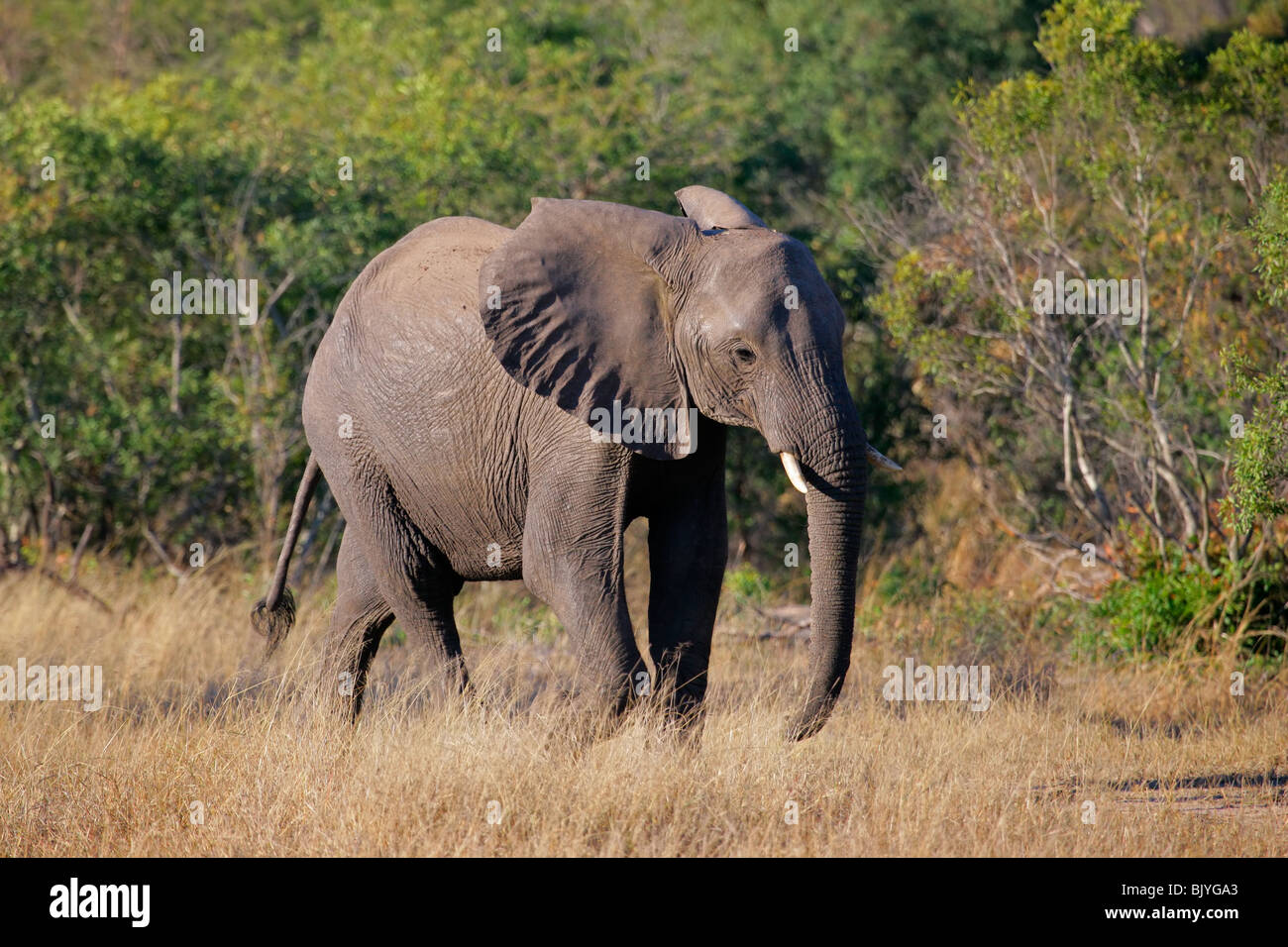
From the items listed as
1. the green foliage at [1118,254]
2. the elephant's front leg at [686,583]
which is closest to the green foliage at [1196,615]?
the green foliage at [1118,254]

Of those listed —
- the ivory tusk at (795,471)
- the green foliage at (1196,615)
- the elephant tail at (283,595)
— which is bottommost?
the green foliage at (1196,615)

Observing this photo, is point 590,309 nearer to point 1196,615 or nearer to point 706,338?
point 706,338

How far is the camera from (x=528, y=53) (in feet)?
48.9

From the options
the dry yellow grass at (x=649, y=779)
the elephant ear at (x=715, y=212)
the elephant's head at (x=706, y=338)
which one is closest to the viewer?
the dry yellow grass at (x=649, y=779)

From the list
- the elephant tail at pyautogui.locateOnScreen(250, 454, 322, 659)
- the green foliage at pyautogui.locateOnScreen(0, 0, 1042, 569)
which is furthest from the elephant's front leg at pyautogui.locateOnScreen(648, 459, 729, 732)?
the green foliage at pyautogui.locateOnScreen(0, 0, 1042, 569)

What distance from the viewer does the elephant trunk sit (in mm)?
5859

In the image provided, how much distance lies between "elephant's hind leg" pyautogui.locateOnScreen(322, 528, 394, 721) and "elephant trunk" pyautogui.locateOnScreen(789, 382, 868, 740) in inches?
96.2

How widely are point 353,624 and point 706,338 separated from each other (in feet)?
8.63

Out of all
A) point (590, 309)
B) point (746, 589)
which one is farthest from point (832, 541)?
point (746, 589)

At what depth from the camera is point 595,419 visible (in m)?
6.21

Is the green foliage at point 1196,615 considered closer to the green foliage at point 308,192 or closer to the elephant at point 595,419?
the green foliage at point 308,192

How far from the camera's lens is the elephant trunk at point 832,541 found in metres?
5.86

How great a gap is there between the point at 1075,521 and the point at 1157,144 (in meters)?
3.32

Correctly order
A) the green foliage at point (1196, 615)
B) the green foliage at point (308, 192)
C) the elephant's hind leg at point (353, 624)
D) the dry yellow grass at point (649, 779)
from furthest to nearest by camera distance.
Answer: the green foliage at point (308, 192)
the green foliage at point (1196, 615)
the elephant's hind leg at point (353, 624)
the dry yellow grass at point (649, 779)
